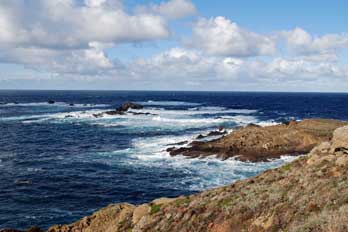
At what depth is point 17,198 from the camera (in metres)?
36.1

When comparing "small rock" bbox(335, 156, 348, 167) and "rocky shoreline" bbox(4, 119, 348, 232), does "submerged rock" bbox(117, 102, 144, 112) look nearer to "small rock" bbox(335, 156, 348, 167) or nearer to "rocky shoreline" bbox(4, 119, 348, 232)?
"rocky shoreline" bbox(4, 119, 348, 232)

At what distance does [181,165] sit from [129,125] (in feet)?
136

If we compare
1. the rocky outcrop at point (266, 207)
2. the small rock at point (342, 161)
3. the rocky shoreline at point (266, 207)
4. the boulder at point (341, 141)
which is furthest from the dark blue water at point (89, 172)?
the small rock at point (342, 161)

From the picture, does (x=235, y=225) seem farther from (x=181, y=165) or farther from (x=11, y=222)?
(x=181, y=165)

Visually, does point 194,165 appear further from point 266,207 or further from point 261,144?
point 266,207

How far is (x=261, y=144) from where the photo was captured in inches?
2062

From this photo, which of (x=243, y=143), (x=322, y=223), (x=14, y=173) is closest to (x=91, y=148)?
(x=14, y=173)

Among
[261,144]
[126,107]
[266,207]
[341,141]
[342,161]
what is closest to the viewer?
[266,207]

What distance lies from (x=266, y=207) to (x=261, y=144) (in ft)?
124

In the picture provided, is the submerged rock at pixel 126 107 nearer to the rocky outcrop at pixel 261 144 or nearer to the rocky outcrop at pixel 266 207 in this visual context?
the rocky outcrop at pixel 261 144

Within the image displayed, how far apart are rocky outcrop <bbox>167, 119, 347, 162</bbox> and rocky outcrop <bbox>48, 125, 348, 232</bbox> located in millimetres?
28667

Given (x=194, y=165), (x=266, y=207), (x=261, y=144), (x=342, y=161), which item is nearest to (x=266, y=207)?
(x=266, y=207)

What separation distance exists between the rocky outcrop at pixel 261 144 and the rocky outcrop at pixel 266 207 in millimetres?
28667

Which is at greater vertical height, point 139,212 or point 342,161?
point 342,161
